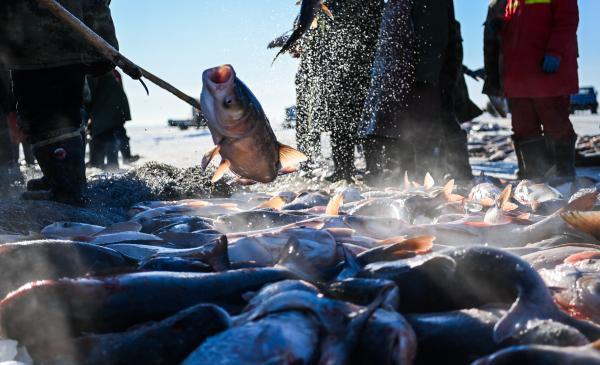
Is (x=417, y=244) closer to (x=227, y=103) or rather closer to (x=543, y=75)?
(x=227, y=103)

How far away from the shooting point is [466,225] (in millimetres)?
3109

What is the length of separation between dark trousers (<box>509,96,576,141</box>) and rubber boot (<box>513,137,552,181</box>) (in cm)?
7

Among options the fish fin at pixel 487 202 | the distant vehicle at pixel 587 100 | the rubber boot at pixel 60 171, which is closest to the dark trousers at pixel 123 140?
the rubber boot at pixel 60 171

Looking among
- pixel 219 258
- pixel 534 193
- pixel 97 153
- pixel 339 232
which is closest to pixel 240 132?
pixel 339 232

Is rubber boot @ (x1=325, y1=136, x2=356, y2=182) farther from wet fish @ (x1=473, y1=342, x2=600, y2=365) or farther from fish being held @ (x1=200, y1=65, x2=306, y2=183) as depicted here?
wet fish @ (x1=473, y1=342, x2=600, y2=365)

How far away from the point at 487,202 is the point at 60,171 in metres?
3.42

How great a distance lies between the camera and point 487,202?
13.9 ft

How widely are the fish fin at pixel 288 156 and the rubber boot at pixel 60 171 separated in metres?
2.13

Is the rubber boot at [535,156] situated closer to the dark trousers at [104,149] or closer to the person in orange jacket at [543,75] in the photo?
the person in orange jacket at [543,75]

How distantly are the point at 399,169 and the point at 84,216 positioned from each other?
14.2 ft

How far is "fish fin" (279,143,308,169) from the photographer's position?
3.74 m

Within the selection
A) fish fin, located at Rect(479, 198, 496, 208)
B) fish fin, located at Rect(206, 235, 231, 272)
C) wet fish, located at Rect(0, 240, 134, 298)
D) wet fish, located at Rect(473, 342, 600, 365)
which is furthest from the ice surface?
fish fin, located at Rect(479, 198, 496, 208)

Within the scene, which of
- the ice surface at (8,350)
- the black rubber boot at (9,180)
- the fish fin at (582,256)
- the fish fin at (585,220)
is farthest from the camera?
the black rubber boot at (9,180)

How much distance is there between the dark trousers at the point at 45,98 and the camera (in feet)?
15.8
